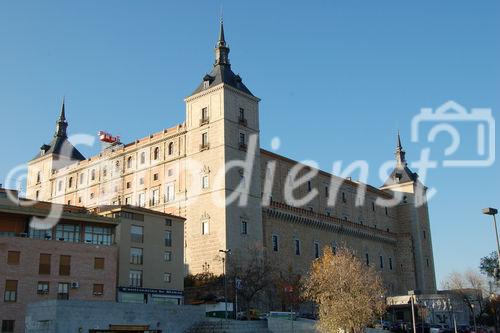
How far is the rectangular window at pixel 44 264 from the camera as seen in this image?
46.0 m

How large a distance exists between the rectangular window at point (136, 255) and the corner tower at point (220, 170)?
11534 millimetres

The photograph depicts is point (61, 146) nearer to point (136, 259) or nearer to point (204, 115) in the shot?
point (204, 115)

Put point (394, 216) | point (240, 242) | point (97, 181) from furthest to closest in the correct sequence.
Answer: point (394, 216), point (97, 181), point (240, 242)

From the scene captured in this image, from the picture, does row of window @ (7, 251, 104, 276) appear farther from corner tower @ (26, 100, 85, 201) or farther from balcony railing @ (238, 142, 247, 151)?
corner tower @ (26, 100, 85, 201)

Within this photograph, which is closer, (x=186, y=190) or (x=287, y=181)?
(x=186, y=190)

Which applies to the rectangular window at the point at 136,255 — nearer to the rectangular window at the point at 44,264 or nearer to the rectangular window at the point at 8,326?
the rectangular window at the point at 44,264

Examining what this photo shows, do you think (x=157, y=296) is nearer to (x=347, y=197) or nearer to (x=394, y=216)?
(x=347, y=197)

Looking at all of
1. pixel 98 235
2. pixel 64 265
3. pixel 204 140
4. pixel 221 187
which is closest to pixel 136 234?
pixel 98 235

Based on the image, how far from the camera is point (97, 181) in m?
85.2

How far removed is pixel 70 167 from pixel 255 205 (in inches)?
1345

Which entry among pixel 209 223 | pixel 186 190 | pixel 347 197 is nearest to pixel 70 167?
pixel 186 190

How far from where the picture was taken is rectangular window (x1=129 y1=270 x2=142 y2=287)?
174 ft

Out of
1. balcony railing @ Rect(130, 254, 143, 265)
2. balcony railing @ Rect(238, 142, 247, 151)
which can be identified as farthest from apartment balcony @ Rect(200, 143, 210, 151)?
balcony railing @ Rect(130, 254, 143, 265)

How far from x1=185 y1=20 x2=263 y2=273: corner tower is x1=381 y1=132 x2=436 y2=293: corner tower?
4198 centimetres
